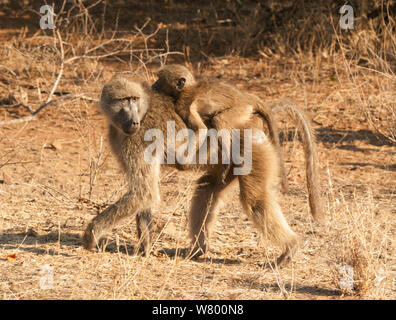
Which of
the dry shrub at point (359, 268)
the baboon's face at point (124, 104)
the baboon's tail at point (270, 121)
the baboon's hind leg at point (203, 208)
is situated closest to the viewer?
the dry shrub at point (359, 268)

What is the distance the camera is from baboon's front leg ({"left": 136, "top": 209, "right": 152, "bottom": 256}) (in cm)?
437

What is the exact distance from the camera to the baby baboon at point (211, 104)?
4.19m

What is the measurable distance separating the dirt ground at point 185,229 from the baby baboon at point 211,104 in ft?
1.30

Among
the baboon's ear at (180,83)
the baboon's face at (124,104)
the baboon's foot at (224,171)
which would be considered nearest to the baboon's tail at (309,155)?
the baboon's foot at (224,171)

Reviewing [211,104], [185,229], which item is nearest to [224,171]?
[211,104]

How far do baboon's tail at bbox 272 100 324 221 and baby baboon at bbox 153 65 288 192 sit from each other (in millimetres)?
158

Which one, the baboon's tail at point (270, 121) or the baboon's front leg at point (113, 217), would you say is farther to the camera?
the baboon's tail at point (270, 121)

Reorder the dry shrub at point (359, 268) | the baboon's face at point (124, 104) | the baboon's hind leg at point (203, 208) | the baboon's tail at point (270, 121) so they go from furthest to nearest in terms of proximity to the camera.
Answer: the baboon's hind leg at point (203, 208) → the baboon's tail at point (270, 121) → the baboon's face at point (124, 104) → the dry shrub at point (359, 268)

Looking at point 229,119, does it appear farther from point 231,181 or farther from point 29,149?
point 29,149

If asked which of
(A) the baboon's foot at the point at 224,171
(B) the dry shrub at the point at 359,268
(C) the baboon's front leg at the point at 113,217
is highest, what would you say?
(A) the baboon's foot at the point at 224,171

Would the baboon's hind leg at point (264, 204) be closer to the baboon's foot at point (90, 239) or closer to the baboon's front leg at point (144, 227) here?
the baboon's front leg at point (144, 227)

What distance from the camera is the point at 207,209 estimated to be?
14.5 feet

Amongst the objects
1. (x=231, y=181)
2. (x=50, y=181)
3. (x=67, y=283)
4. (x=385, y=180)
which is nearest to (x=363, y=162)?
(x=385, y=180)

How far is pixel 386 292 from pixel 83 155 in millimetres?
3741
